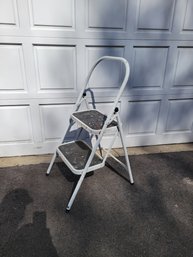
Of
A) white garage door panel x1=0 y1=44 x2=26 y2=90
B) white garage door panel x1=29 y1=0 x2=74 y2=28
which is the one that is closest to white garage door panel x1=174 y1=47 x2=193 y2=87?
white garage door panel x1=29 y1=0 x2=74 y2=28

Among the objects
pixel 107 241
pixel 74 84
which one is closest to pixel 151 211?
pixel 107 241

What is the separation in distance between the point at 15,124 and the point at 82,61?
959 millimetres

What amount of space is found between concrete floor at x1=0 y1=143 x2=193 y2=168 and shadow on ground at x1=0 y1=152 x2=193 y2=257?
0.10 m

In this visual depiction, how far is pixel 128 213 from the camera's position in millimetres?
1572

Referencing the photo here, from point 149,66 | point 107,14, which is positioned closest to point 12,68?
point 107,14

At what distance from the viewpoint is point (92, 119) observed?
1699mm

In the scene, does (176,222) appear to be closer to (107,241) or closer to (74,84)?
(107,241)

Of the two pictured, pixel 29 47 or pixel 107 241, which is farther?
pixel 29 47

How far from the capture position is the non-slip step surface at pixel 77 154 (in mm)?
1645

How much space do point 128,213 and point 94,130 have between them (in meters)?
0.72

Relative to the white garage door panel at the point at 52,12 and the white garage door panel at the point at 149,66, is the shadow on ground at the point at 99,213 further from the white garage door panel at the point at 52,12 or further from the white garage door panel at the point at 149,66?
the white garage door panel at the point at 52,12

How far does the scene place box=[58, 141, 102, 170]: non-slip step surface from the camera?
1645mm

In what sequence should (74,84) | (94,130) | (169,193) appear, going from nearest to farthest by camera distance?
(94,130)
(169,193)
(74,84)

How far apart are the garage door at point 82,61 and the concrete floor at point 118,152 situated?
74 millimetres
